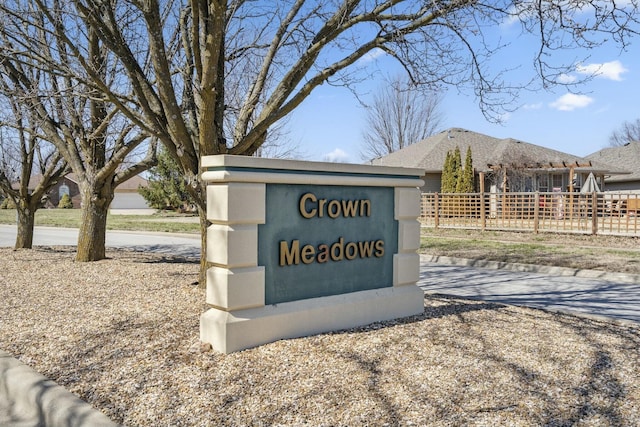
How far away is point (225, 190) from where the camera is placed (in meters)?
4.71

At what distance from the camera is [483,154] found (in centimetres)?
3175

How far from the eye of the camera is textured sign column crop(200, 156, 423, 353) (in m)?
4.79

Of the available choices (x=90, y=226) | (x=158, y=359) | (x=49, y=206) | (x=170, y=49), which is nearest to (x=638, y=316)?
(x=158, y=359)

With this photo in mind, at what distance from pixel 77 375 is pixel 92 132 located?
7068 millimetres

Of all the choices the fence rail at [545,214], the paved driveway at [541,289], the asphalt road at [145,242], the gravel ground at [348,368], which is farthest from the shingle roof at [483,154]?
the gravel ground at [348,368]

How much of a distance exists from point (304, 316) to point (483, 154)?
28.6 meters

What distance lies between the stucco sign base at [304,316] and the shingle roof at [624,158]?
106 ft

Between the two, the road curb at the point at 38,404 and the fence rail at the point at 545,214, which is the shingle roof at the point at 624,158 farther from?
the road curb at the point at 38,404

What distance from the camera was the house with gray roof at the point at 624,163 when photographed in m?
34.1

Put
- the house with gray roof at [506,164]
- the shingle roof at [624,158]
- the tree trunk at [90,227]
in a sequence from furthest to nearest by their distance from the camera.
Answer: the shingle roof at [624,158] → the house with gray roof at [506,164] → the tree trunk at [90,227]

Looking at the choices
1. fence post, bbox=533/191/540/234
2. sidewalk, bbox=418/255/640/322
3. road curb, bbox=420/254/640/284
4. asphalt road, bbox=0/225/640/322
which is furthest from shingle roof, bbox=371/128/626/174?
asphalt road, bbox=0/225/640/322

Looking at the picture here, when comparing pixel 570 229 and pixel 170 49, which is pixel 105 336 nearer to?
pixel 170 49

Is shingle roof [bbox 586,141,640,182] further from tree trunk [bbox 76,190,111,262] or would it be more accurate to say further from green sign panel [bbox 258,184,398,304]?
green sign panel [bbox 258,184,398,304]

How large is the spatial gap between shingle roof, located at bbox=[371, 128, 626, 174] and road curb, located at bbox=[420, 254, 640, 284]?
15854 millimetres
